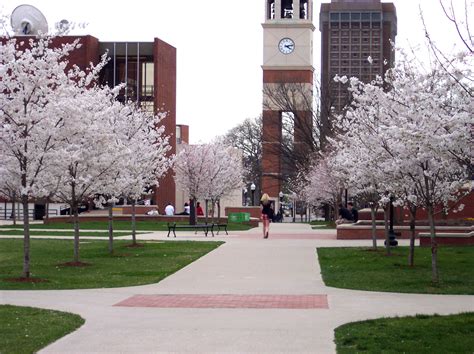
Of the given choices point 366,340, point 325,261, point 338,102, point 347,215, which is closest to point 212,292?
point 366,340

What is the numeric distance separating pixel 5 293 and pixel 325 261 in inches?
378

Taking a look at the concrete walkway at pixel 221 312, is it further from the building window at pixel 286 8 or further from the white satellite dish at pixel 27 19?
the building window at pixel 286 8

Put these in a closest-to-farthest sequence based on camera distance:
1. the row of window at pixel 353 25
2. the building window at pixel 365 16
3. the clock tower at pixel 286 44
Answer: the clock tower at pixel 286 44 < the building window at pixel 365 16 < the row of window at pixel 353 25

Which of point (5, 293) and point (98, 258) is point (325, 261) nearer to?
point (98, 258)

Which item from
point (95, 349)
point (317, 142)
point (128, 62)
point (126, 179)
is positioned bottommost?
point (95, 349)

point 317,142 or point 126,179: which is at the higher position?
point 317,142

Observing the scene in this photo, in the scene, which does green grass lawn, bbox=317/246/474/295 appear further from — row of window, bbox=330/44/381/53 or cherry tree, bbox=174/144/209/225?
row of window, bbox=330/44/381/53

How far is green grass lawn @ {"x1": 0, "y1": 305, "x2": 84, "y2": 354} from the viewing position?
9195mm

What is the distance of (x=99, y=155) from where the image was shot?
63.7 ft

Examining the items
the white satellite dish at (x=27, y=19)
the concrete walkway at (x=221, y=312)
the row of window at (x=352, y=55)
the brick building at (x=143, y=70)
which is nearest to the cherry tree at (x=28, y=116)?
the concrete walkway at (x=221, y=312)

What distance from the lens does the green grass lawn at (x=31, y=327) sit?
30.2 ft

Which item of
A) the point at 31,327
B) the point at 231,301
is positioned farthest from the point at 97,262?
the point at 31,327

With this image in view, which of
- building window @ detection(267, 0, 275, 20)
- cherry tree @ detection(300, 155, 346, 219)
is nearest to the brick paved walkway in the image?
cherry tree @ detection(300, 155, 346, 219)

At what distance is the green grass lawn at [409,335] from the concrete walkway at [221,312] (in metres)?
0.29
